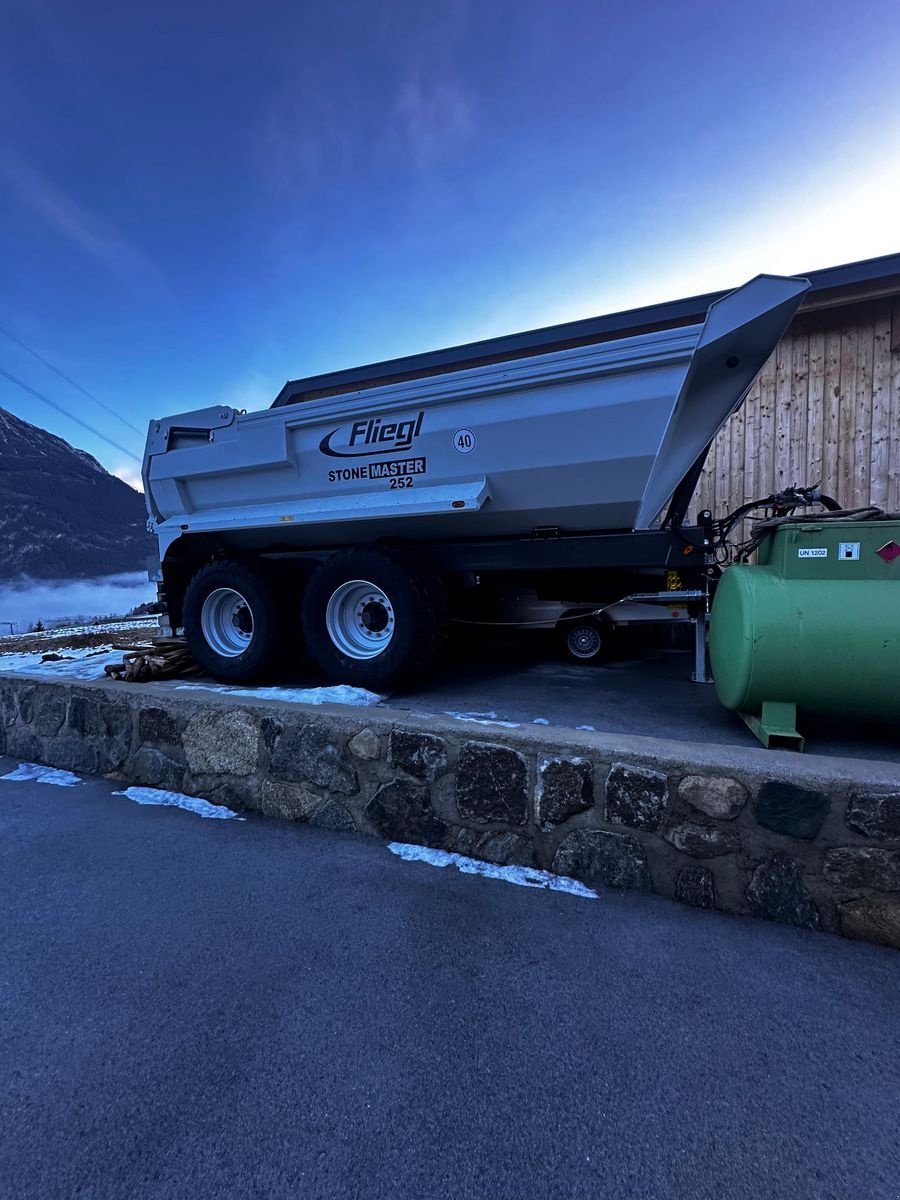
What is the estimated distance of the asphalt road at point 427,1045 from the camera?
122 cm

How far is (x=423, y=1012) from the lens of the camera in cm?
166

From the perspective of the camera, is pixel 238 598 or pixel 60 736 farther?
pixel 238 598

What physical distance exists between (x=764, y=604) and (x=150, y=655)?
193 inches

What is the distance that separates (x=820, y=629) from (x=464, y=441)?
100 inches

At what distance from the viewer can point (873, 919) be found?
194 cm

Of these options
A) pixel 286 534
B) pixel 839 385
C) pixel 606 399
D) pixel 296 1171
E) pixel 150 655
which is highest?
pixel 839 385

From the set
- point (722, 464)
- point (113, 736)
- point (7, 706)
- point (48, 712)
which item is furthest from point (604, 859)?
point (722, 464)

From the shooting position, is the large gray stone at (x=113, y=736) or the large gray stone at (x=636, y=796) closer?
the large gray stone at (x=636, y=796)

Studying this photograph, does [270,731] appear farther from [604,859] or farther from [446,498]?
[446,498]

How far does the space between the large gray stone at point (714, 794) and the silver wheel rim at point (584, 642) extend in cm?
329

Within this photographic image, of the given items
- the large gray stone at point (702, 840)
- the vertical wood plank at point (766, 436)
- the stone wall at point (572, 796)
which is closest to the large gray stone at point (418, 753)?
the stone wall at point (572, 796)

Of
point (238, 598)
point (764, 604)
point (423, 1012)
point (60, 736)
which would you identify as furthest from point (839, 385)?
point (60, 736)

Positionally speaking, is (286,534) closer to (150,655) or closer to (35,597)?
(150,655)

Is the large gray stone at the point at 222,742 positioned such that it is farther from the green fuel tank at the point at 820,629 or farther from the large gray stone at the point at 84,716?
the green fuel tank at the point at 820,629
